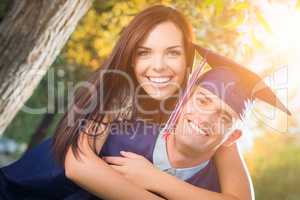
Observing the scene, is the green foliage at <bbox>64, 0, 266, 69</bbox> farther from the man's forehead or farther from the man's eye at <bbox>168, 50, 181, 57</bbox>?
the man's forehead

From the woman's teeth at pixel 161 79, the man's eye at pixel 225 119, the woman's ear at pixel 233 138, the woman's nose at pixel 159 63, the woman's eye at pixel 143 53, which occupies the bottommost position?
the woman's ear at pixel 233 138

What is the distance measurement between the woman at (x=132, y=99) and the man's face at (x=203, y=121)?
10 centimetres

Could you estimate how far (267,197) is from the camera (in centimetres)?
310

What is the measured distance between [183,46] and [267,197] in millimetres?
1006

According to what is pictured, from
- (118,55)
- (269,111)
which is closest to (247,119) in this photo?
(269,111)

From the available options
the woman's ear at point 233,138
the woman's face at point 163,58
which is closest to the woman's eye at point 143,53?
the woman's face at point 163,58

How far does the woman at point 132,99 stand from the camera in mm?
3008

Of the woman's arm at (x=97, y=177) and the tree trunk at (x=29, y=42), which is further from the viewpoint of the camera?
the tree trunk at (x=29, y=42)

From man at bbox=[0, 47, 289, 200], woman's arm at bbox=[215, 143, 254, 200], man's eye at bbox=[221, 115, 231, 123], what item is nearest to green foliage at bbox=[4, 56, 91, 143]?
man at bbox=[0, 47, 289, 200]

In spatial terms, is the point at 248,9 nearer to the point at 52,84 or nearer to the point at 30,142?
the point at 52,84

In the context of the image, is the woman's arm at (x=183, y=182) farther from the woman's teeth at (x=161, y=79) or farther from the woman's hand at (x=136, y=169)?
the woman's teeth at (x=161, y=79)

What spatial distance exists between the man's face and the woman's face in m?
0.14

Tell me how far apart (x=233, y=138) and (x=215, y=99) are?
263 millimetres

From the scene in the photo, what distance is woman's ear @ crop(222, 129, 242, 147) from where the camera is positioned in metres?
3.04
